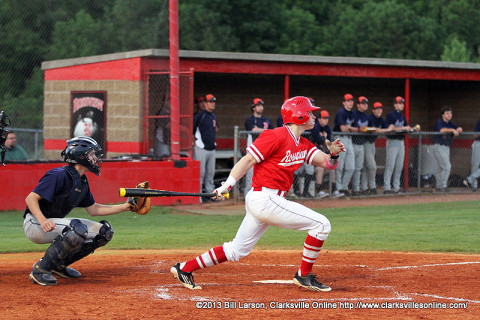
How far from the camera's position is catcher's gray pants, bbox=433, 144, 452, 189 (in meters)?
16.6

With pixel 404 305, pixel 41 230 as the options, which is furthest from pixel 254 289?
pixel 41 230

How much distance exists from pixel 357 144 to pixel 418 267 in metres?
7.56

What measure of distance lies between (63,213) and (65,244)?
498 millimetres

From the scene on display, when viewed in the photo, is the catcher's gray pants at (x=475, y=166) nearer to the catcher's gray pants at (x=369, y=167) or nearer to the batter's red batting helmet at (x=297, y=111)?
the catcher's gray pants at (x=369, y=167)

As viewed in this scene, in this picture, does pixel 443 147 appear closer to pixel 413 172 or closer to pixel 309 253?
pixel 413 172

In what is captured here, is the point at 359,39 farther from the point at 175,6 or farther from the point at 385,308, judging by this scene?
the point at 385,308

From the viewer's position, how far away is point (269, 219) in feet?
22.0

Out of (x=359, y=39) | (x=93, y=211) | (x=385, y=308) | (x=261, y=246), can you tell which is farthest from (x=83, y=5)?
(x=359, y=39)

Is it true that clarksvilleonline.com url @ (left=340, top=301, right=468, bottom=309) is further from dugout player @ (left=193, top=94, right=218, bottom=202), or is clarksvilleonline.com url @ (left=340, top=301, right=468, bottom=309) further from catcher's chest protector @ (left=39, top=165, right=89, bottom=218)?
dugout player @ (left=193, top=94, right=218, bottom=202)

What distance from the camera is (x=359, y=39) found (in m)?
52.8

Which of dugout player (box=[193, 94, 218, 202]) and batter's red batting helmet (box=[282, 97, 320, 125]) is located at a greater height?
batter's red batting helmet (box=[282, 97, 320, 125])

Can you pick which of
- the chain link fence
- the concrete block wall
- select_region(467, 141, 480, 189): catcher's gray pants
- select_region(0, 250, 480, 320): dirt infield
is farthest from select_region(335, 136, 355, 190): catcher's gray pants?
select_region(0, 250, 480, 320): dirt infield

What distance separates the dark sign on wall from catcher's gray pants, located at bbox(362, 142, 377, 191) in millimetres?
5639

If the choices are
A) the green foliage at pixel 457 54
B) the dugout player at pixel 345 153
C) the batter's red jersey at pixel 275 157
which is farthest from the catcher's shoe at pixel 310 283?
the green foliage at pixel 457 54
